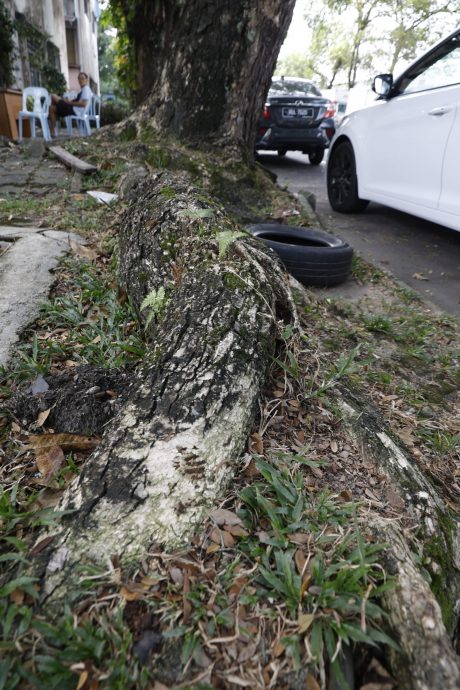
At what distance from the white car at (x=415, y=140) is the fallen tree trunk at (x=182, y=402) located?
2.62 meters

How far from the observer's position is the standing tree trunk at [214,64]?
5492 millimetres

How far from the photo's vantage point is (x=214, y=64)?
566 centimetres

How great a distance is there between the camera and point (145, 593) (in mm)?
1193

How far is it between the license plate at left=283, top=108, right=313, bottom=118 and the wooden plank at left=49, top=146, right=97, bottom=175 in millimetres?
5458

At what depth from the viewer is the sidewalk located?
2.70 m

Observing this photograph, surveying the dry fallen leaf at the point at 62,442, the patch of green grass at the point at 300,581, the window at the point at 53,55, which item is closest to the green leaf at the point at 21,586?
the patch of green grass at the point at 300,581

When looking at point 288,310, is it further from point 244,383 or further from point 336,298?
point 336,298

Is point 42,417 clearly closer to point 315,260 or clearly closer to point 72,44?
point 315,260

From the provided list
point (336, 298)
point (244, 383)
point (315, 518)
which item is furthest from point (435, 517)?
point (336, 298)

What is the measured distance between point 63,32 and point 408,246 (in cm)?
2332

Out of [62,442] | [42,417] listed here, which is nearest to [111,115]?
[42,417]

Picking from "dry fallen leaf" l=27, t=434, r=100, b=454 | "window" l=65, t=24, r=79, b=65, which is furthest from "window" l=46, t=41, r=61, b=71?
"dry fallen leaf" l=27, t=434, r=100, b=454

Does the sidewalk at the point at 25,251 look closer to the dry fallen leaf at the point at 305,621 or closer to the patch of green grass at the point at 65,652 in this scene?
the patch of green grass at the point at 65,652

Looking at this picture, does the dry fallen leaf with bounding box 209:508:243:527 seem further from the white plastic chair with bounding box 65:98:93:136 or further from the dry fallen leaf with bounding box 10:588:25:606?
the white plastic chair with bounding box 65:98:93:136
